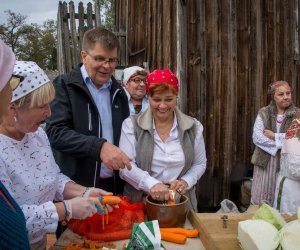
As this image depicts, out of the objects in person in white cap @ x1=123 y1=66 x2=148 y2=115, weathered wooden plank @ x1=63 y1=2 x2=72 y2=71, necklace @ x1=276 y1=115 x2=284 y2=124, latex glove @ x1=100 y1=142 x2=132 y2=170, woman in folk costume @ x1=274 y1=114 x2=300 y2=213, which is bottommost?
woman in folk costume @ x1=274 y1=114 x2=300 y2=213

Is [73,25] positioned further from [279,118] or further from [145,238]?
[145,238]

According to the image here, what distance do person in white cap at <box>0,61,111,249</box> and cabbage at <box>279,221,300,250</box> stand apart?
35.3 inches

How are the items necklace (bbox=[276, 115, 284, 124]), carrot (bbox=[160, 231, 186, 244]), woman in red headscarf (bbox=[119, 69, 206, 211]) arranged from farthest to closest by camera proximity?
necklace (bbox=[276, 115, 284, 124])
woman in red headscarf (bbox=[119, 69, 206, 211])
carrot (bbox=[160, 231, 186, 244])

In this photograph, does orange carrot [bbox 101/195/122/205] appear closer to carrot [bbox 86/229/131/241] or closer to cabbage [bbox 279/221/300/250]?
carrot [bbox 86/229/131/241]

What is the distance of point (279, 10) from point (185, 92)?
1773mm

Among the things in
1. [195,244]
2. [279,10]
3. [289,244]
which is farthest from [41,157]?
[279,10]

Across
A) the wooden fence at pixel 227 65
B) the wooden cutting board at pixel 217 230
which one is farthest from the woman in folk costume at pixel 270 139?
the wooden cutting board at pixel 217 230

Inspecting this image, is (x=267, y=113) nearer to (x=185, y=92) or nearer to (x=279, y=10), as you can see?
(x=185, y=92)

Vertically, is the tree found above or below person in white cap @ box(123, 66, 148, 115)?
above

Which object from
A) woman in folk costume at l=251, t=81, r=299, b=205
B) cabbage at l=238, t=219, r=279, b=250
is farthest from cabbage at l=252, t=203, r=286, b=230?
woman in folk costume at l=251, t=81, r=299, b=205

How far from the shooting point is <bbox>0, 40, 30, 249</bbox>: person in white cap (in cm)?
109

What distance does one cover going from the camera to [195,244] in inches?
72.2

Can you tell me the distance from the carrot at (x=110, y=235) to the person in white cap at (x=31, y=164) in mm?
142

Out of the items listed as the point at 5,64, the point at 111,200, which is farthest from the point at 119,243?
the point at 5,64
